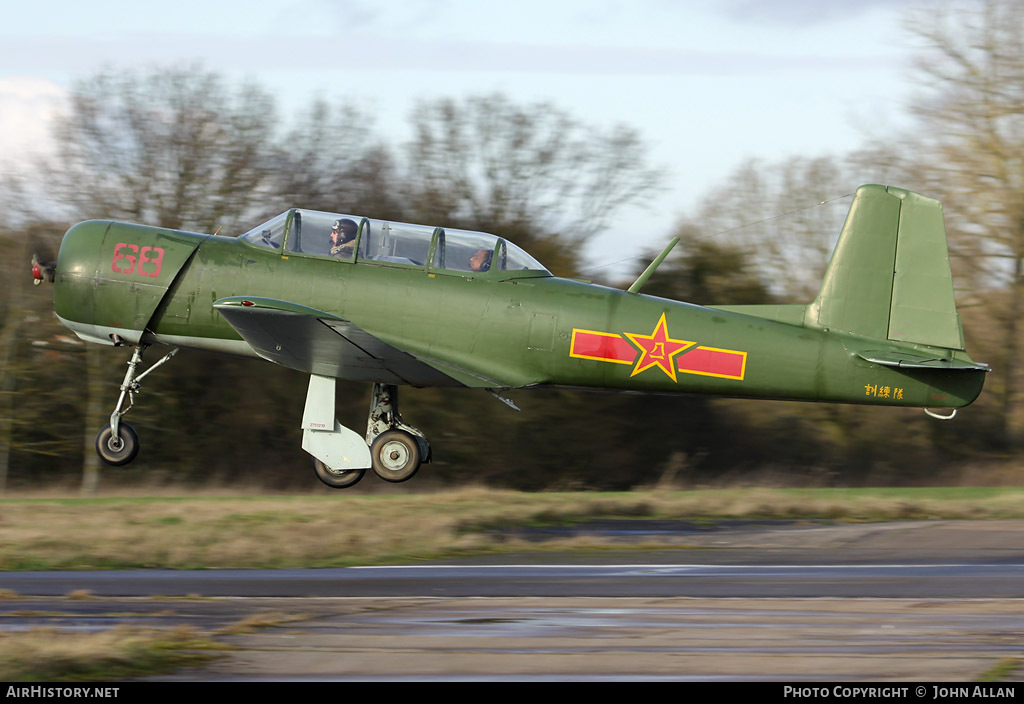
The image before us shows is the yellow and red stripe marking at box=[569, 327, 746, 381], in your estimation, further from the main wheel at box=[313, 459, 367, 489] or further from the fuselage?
the main wheel at box=[313, 459, 367, 489]

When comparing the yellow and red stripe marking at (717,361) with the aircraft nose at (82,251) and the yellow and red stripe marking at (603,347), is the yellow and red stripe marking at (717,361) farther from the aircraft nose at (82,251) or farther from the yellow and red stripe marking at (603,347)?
the aircraft nose at (82,251)

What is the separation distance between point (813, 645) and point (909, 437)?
18.6 meters

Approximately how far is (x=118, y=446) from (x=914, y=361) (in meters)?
9.06

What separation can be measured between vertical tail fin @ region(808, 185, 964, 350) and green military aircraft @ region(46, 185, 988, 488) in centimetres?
2

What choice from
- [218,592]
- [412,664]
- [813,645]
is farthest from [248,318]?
[813,645]

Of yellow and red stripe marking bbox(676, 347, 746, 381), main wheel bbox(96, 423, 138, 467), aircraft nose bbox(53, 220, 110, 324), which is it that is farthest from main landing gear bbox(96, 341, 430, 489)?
yellow and red stripe marking bbox(676, 347, 746, 381)

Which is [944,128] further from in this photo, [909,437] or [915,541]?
[915,541]

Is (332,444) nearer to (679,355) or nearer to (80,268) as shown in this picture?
(80,268)

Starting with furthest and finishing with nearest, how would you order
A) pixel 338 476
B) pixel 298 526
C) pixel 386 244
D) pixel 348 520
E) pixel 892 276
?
pixel 348 520
pixel 298 526
pixel 338 476
pixel 892 276
pixel 386 244

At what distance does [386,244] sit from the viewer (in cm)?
1223

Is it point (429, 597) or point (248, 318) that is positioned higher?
point (248, 318)

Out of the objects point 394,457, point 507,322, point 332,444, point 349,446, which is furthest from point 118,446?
point 507,322

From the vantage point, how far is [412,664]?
262 inches

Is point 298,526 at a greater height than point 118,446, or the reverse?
point 118,446
